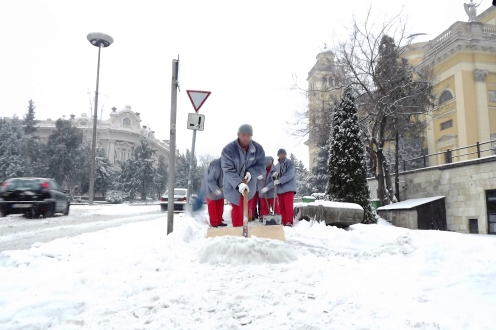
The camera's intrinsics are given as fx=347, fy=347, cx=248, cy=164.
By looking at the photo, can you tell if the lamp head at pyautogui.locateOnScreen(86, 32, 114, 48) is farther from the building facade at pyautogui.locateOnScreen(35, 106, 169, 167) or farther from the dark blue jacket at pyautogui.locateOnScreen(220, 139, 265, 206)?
the building facade at pyautogui.locateOnScreen(35, 106, 169, 167)

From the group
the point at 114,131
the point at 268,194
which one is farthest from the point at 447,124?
the point at 114,131

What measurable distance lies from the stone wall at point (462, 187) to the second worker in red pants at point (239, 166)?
13.3 m

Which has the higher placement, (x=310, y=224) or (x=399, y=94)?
(x=399, y=94)

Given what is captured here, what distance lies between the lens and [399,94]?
18.5 m

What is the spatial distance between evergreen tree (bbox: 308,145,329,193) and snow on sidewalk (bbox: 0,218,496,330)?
106 feet

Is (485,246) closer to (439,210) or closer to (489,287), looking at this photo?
(489,287)

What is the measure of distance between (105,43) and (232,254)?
25.4 m

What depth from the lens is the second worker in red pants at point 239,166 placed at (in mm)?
5547

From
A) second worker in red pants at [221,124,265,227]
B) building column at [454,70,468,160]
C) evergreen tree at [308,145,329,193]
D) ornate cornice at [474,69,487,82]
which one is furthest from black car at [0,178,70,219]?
ornate cornice at [474,69,487,82]

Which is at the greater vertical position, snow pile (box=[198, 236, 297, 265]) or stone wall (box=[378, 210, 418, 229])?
snow pile (box=[198, 236, 297, 265])

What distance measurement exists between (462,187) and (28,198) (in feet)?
59.5

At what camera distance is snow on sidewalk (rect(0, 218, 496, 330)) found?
2.53 m

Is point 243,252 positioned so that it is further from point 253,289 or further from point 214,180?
point 214,180

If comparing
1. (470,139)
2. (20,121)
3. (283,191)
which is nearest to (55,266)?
(283,191)
